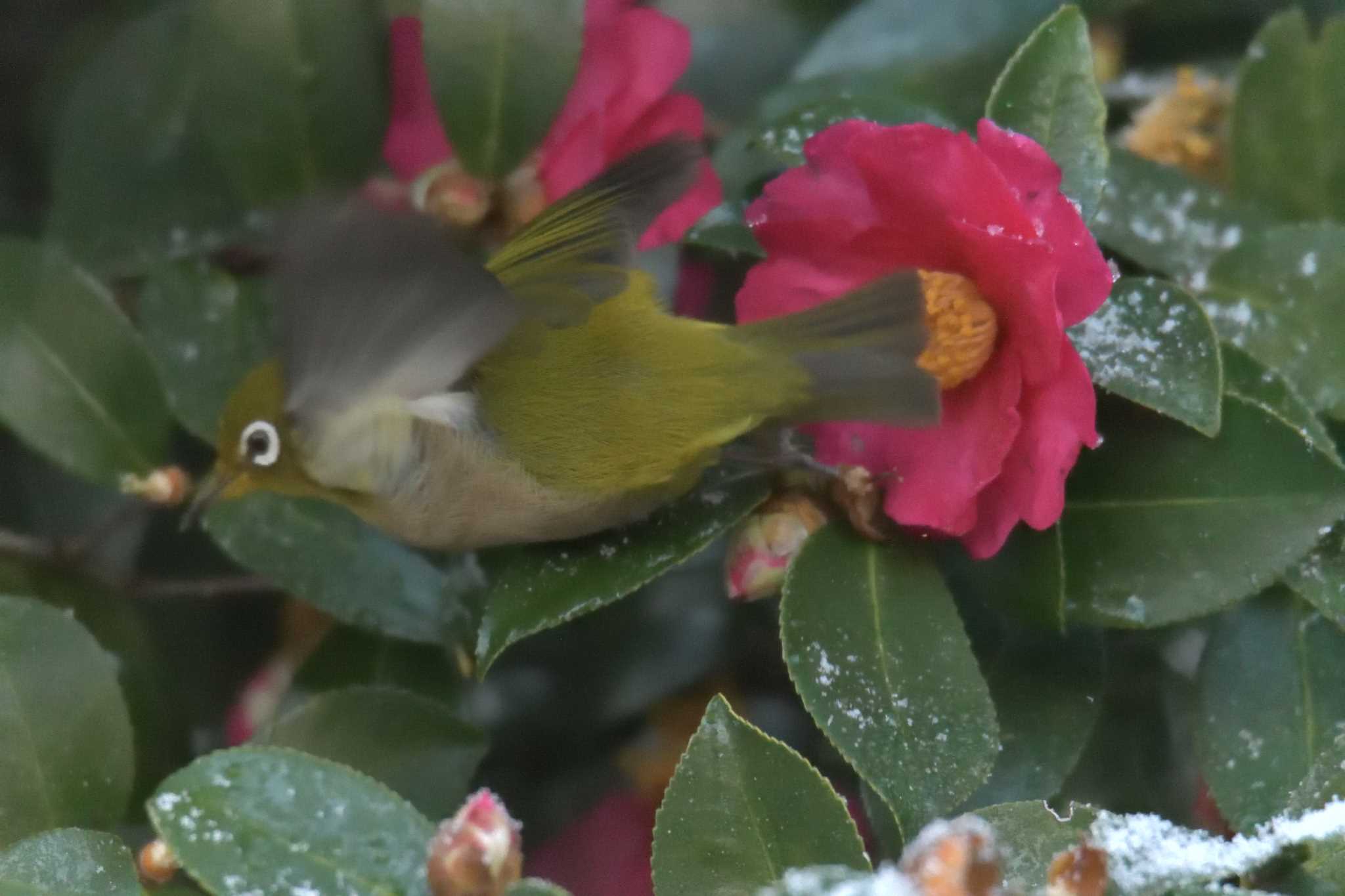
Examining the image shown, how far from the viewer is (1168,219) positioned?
105cm

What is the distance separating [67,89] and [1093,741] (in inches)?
43.7

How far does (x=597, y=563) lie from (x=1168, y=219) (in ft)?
1.64

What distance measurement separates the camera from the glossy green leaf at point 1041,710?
89 centimetres

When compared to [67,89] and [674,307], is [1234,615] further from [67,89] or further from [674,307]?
[67,89]

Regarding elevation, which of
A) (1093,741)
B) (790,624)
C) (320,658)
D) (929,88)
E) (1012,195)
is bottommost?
(1093,741)

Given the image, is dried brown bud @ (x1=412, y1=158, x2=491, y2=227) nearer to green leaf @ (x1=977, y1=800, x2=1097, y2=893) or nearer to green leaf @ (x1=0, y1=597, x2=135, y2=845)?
green leaf @ (x1=0, y1=597, x2=135, y2=845)

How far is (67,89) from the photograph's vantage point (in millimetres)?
1388

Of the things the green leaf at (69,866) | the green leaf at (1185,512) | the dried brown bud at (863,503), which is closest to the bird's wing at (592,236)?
the dried brown bud at (863,503)

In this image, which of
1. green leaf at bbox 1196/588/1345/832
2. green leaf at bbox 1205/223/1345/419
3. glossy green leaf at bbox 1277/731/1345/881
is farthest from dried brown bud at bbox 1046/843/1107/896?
green leaf at bbox 1205/223/1345/419

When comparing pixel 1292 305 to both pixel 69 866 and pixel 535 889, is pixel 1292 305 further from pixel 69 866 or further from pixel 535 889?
pixel 69 866

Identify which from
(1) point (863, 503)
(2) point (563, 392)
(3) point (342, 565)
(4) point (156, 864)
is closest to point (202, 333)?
(3) point (342, 565)

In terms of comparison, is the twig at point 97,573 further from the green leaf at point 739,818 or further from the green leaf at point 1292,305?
the green leaf at point 1292,305

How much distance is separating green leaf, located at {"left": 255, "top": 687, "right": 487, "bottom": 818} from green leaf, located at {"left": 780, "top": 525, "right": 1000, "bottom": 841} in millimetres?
265

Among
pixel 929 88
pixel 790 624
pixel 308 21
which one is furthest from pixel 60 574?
pixel 929 88
